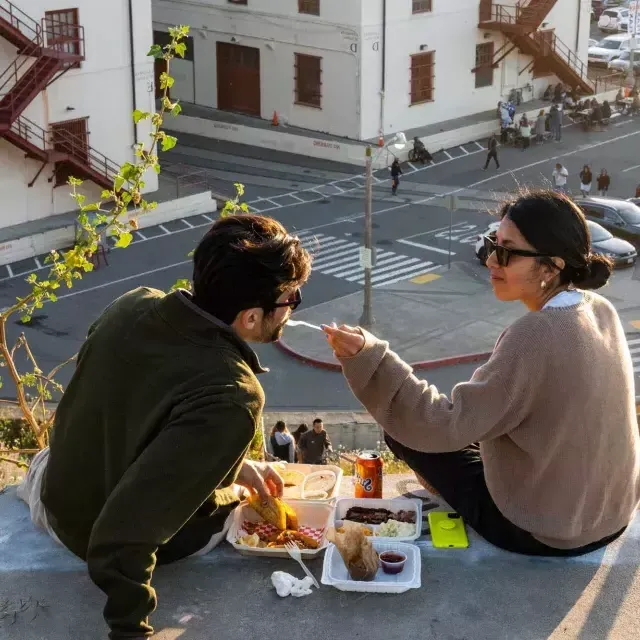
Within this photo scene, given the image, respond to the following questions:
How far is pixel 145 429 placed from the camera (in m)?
5.56

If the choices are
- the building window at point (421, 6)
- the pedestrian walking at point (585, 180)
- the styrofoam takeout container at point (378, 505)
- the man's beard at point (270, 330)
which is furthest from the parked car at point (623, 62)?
the man's beard at point (270, 330)

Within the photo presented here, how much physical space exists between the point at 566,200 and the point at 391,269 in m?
25.1

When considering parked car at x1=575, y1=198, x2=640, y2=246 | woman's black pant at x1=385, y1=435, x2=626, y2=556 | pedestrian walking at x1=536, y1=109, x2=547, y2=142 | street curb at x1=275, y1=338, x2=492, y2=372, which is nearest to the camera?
woman's black pant at x1=385, y1=435, x2=626, y2=556

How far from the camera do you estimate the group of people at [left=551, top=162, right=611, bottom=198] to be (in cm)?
3691

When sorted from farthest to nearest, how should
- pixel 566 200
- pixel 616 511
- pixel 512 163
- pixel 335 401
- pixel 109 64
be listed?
pixel 512 163 → pixel 109 64 → pixel 335 401 → pixel 616 511 → pixel 566 200

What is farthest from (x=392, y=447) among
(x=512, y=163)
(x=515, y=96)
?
(x=515, y=96)

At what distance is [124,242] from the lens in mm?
9891

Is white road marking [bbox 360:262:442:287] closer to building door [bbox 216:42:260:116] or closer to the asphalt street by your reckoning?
the asphalt street

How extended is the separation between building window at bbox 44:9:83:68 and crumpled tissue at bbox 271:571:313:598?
27.4 metres

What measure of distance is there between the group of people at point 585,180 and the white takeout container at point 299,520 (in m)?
30.2

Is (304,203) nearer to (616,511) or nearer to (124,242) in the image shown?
(124,242)

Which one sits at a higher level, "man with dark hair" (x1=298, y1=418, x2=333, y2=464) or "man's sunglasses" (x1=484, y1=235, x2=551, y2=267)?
"man's sunglasses" (x1=484, y1=235, x2=551, y2=267)

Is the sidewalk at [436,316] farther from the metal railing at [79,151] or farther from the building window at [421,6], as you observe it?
the building window at [421,6]

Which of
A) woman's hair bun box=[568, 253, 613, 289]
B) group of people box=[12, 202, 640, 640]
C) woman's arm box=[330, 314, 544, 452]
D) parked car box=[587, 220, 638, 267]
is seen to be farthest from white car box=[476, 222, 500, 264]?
parked car box=[587, 220, 638, 267]
